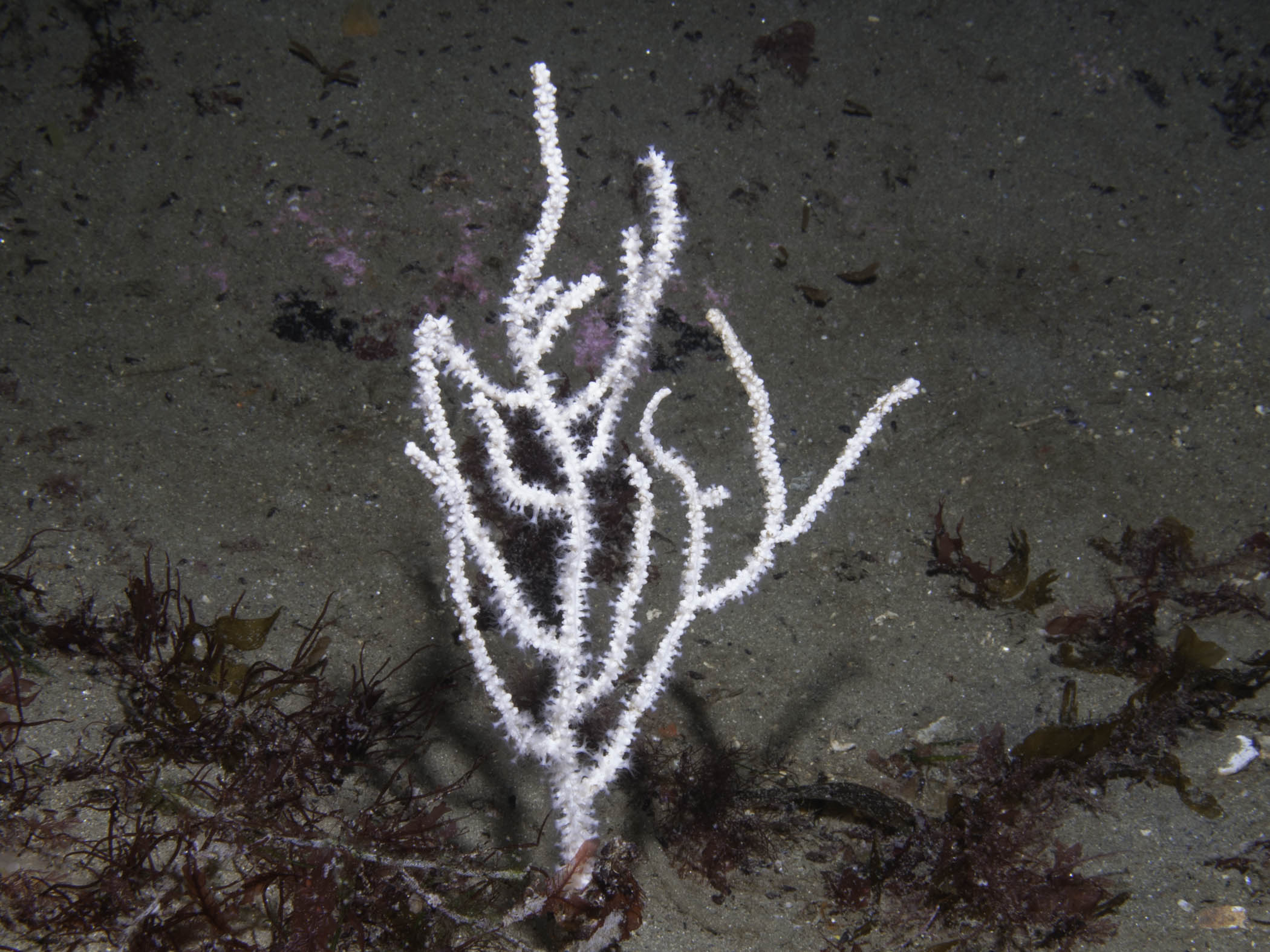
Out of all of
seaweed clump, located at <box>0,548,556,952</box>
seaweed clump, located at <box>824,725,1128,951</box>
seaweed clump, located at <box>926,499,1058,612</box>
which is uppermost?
seaweed clump, located at <box>926,499,1058,612</box>

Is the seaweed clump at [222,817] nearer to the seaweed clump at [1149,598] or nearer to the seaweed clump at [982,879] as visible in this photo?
the seaweed clump at [982,879]

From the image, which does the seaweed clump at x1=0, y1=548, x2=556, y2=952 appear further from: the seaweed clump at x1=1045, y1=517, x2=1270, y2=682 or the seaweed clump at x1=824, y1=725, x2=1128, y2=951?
the seaweed clump at x1=1045, y1=517, x2=1270, y2=682

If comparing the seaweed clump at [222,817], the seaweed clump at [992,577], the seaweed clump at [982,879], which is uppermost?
the seaweed clump at [992,577]

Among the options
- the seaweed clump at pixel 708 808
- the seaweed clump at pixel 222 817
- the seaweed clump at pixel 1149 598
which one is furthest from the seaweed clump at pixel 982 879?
the seaweed clump at pixel 222 817

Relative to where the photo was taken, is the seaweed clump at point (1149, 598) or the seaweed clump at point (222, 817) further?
the seaweed clump at point (1149, 598)

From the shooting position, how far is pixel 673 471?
2357mm

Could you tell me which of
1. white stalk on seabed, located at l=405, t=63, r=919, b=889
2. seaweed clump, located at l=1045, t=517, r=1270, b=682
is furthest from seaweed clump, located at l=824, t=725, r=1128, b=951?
white stalk on seabed, located at l=405, t=63, r=919, b=889

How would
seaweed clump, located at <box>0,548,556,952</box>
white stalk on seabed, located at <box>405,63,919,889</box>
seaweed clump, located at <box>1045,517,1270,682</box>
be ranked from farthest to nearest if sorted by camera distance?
seaweed clump, located at <box>1045,517,1270,682</box> < white stalk on seabed, located at <box>405,63,919,889</box> < seaweed clump, located at <box>0,548,556,952</box>

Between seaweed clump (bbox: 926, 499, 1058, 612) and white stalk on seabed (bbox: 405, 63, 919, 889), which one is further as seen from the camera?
seaweed clump (bbox: 926, 499, 1058, 612)

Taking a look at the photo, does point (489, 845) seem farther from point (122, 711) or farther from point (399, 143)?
point (399, 143)

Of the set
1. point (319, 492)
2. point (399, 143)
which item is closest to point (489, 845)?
point (319, 492)

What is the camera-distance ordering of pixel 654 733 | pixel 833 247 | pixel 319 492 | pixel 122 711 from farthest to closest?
pixel 833 247, pixel 319 492, pixel 654 733, pixel 122 711

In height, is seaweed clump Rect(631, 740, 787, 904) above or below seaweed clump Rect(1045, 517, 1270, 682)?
below

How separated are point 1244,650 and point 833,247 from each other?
3207mm
